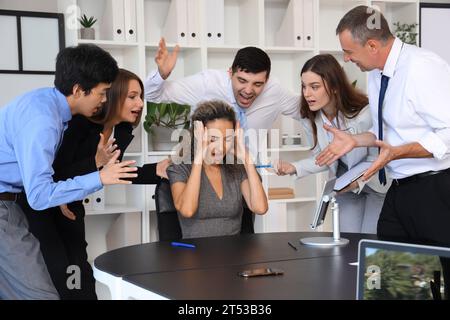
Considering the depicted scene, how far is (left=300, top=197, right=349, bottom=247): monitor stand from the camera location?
2332 mm

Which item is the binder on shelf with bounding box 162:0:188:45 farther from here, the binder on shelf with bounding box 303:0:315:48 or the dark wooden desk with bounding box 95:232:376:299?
the dark wooden desk with bounding box 95:232:376:299

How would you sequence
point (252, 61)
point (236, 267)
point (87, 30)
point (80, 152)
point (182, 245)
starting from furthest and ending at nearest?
1. point (87, 30)
2. point (252, 61)
3. point (80, 152)
4. point (182, 245)
5. point (236, 267)

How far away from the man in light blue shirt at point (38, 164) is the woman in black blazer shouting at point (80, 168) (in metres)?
0.26

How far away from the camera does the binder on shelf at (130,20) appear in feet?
13.6

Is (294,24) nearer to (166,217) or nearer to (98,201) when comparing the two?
(98,201)

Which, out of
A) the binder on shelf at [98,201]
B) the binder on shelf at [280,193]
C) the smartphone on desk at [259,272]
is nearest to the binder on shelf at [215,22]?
the binder on shelf at [280,193]

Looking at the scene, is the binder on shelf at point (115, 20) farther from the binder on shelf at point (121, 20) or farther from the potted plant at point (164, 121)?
the potted plant at point (164, 121)

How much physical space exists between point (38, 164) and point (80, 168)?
65 centimetres

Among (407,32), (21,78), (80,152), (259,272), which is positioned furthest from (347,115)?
(21,78)

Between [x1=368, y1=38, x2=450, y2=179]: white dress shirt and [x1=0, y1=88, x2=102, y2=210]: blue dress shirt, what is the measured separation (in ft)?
3.93

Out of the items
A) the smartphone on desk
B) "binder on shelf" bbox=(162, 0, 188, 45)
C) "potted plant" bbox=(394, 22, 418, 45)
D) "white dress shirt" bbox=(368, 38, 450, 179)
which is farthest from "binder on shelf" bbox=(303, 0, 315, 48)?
the smartphone on desk

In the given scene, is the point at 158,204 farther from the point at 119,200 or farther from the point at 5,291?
the point at 119,200

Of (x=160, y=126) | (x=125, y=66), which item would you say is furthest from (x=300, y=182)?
(x=125, y=66)

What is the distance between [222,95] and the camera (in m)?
3.45
